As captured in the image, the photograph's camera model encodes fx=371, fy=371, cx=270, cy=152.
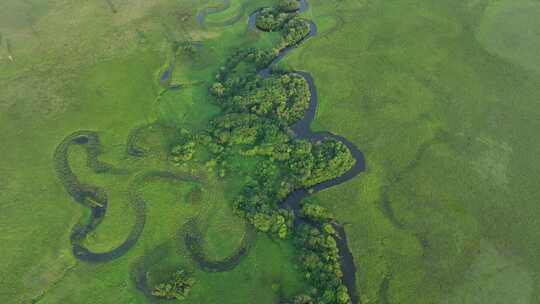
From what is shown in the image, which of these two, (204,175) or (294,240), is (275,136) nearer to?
(204,175)

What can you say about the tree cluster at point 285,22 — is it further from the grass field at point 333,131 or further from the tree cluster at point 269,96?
the tree cluster at point 269,96

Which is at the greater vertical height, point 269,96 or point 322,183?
point 269,96

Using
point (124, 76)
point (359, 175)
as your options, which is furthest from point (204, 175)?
point (124, 76)

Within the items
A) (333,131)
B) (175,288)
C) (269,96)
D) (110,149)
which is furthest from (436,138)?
(110,149)

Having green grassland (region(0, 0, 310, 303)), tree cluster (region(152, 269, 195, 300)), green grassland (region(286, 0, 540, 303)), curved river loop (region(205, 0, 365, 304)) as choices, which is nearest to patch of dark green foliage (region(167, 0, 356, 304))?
curved river loop (region(205, 0, 365, 304))

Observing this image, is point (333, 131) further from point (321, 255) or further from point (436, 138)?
point (321, 255)

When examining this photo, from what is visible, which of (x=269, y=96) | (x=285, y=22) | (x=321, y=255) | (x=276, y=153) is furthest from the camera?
(x=285, y=22)
